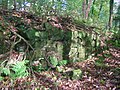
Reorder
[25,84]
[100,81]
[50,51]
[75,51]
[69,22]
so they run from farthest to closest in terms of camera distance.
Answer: [69,22], [75,51], [50,51], [100,81], [25,84]

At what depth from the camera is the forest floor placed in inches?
211

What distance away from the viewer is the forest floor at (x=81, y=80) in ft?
17.6

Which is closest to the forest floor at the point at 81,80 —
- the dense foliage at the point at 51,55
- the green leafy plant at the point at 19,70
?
the dense foliage at the point at 51,55

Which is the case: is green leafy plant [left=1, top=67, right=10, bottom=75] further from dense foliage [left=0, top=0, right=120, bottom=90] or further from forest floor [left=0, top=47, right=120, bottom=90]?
forest floor [left=0, top=47, right=120, bottom=90]

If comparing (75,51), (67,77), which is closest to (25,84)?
(67,77)

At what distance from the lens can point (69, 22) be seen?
7.47m

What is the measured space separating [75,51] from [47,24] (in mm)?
1144

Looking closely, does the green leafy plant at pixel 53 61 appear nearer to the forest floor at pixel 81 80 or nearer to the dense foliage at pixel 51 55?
the dense foliage at pixel 51 55

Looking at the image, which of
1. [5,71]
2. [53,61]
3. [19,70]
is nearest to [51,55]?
[53,61]

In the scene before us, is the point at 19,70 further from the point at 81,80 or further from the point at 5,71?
the point at 81,80

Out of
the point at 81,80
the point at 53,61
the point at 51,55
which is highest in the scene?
the point at 51,55

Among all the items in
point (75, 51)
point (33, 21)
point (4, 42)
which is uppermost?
point (33, 21)

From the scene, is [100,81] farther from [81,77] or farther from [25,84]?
[25,84]

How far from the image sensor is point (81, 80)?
597cm
